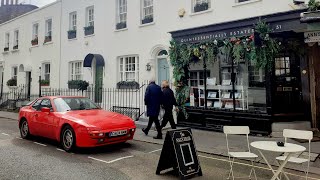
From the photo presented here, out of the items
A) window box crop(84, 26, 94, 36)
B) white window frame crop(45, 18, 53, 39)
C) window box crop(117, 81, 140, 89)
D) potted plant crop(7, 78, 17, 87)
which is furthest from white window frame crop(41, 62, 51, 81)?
window box crop(117, 81, 140, 89)

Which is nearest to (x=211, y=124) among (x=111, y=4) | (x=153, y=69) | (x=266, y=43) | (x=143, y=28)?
(x=266, y=43)

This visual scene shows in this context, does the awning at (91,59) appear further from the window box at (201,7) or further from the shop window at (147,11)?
the window box at (201,7)

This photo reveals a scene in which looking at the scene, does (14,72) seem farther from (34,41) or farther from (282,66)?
(282,66)

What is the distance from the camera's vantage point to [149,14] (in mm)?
14609

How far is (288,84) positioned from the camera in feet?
33.0

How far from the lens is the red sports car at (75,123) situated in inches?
287

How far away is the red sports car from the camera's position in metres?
7.29

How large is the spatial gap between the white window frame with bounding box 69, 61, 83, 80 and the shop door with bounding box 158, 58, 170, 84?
6.55 meters

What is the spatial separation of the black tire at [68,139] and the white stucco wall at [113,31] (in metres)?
6.79

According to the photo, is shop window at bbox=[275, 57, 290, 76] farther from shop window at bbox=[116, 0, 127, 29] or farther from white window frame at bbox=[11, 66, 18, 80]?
white window frame at bbox=[11, 66, 18, 80]

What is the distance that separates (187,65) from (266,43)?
11.6 ft

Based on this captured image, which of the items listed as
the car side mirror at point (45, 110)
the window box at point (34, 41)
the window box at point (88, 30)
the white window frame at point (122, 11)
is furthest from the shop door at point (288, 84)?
the window box at point (34, 41)

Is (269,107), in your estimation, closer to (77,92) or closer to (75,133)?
(75,133)

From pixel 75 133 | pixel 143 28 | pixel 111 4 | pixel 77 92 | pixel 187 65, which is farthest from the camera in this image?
pixel 77 92
